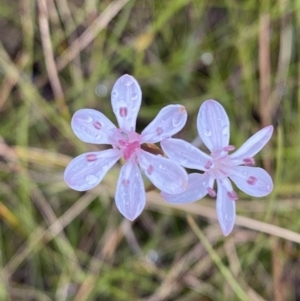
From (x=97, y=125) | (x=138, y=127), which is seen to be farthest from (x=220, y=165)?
(x=138, y=127)

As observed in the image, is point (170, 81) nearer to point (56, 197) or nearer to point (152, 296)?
point (56, 197)

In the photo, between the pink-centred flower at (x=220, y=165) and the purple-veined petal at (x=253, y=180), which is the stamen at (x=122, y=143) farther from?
the purple-veined petal at (x=253, y=180)

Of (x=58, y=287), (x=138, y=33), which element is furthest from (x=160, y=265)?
(x=138, y=33)

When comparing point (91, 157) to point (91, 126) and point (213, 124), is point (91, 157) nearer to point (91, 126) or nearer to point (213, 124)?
point (91, 126)

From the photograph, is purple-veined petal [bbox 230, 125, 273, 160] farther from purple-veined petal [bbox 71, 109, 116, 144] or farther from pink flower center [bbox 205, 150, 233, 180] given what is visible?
purple-veined petal [bbox 71, 109, 116, 144]

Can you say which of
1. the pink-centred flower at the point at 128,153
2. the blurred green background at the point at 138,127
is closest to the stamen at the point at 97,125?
the pink-centred flower at the point at 128,153
